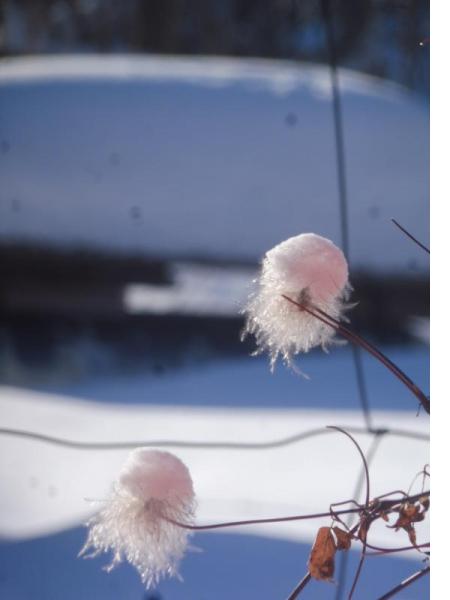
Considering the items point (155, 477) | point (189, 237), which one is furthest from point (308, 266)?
point (189, 237)

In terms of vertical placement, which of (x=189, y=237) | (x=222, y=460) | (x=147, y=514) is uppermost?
(x=147, y=514)

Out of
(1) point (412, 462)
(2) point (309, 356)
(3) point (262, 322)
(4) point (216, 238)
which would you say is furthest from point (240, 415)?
(3) point (262, 322)

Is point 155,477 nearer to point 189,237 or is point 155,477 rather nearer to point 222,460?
point 222,460

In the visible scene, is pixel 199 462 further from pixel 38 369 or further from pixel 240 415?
pixel 38 369

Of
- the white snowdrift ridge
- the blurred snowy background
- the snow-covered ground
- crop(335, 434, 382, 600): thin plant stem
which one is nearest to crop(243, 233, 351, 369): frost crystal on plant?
the snow-covered ground

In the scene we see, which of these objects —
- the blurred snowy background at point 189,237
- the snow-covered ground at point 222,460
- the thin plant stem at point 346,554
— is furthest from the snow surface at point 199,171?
the thin plant stem at point 346,554

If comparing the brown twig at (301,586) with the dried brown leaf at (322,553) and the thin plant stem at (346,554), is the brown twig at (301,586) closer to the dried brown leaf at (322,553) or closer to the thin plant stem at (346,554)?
the dried brown leaf at (322,553)

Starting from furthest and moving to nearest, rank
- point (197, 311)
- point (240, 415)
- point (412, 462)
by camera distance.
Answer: point (197, 311)
point (240, 415)
point (412, 462)
